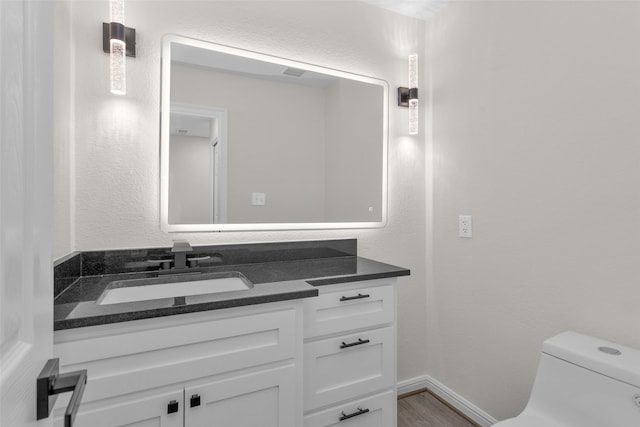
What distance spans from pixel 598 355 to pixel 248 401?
1243mm

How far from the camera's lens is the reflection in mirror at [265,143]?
1.63 meters

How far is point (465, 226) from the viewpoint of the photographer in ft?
6.40

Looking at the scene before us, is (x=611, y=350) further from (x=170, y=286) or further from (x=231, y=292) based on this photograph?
(x=170, y=286)

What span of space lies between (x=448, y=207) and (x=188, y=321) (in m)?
1.63

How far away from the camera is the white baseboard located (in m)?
1.83

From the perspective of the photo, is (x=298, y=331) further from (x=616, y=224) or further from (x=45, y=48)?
(x=616, y=224)

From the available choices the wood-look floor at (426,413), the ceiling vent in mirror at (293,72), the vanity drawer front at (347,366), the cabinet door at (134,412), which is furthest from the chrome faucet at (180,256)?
the wood-look floor at (426,413)

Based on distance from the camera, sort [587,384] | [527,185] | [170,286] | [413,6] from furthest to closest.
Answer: [413,6] → [527,185] → [170,286] → [587,384]

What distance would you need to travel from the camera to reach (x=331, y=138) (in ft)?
6.52

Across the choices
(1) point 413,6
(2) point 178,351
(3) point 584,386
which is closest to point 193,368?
(2) point 178,351

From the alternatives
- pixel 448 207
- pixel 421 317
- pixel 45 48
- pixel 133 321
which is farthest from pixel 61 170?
pixel 421 317

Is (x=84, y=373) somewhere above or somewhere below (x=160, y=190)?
below

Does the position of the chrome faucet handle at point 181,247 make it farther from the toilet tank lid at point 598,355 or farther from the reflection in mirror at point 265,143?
the toilet tank lid at point 598,355

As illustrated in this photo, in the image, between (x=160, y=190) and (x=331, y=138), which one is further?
(x=331, y=138)
